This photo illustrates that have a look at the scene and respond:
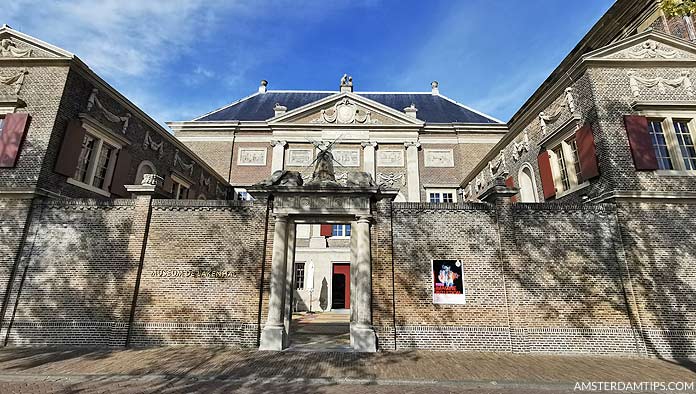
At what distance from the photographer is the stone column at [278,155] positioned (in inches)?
926

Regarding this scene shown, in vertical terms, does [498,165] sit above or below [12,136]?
above

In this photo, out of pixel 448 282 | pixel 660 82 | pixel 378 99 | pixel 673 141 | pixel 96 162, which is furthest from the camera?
pixel 378 99

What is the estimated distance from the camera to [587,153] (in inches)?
406

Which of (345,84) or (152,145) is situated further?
(345,84)

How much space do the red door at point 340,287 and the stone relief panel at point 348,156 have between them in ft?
25.2

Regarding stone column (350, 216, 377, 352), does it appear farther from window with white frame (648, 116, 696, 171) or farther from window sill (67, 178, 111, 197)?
window sill (67, 178, 111, 197)

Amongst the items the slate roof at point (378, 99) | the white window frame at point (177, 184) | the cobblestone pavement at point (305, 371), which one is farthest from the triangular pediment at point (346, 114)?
the cobblestone pavement at point (305, 371)

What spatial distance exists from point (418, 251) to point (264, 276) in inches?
177

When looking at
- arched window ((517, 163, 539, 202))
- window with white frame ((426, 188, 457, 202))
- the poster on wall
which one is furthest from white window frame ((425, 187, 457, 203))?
the poster on wall

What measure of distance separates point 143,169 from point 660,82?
20439mm

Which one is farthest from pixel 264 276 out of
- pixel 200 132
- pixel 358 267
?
pixel 200 132

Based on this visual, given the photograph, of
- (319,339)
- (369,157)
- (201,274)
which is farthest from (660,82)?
(201,274)

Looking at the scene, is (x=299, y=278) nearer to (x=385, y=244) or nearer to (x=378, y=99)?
(x=385, y=244)

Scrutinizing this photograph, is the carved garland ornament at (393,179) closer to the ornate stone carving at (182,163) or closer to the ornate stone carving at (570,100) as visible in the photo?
the ornate stone carving at (182,163)
